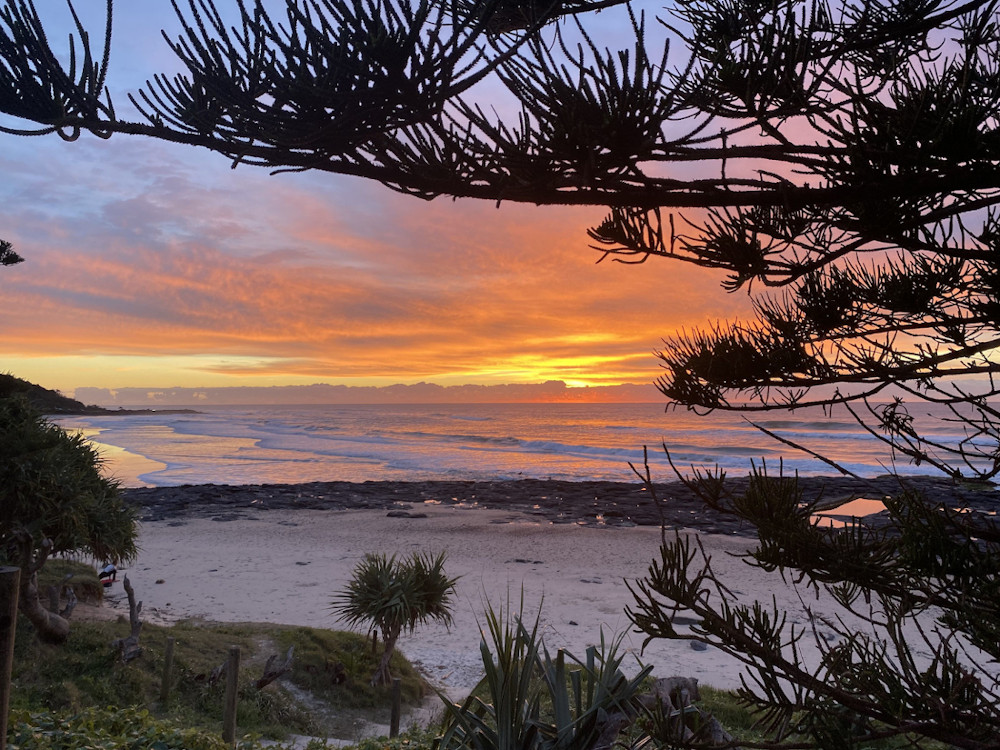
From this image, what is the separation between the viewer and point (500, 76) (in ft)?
9.71

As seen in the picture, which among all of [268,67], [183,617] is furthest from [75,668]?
[268,67]

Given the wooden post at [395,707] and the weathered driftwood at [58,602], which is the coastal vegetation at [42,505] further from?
the wooden post at [395,707]

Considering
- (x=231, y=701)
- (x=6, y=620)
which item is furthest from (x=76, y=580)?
(x=6, y=620)

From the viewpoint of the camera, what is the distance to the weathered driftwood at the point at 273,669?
30.5ft

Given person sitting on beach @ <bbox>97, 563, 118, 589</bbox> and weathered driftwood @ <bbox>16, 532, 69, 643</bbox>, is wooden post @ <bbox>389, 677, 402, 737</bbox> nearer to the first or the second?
weathered driftwood @ <bbox>16, 532, 69, 643</bbox>

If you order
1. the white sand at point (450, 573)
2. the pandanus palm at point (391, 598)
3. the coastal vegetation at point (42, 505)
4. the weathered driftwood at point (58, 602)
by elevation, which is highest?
the coastal vegetation at point (42, 505)

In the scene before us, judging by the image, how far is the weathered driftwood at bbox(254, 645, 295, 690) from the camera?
9.29 meters

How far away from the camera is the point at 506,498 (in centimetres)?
3147

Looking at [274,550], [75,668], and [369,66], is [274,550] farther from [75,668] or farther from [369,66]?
[369,66]

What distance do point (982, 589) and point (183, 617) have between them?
14.4 metres

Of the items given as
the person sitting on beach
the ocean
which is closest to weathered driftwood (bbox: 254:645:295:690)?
the person sitting on beach

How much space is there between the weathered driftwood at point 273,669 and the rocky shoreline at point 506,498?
55.9 ft

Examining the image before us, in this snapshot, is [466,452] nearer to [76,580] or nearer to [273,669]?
[76,580]

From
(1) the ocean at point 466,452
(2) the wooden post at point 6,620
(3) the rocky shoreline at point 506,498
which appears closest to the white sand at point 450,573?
(3) the rocky shoreline at point 506,498
